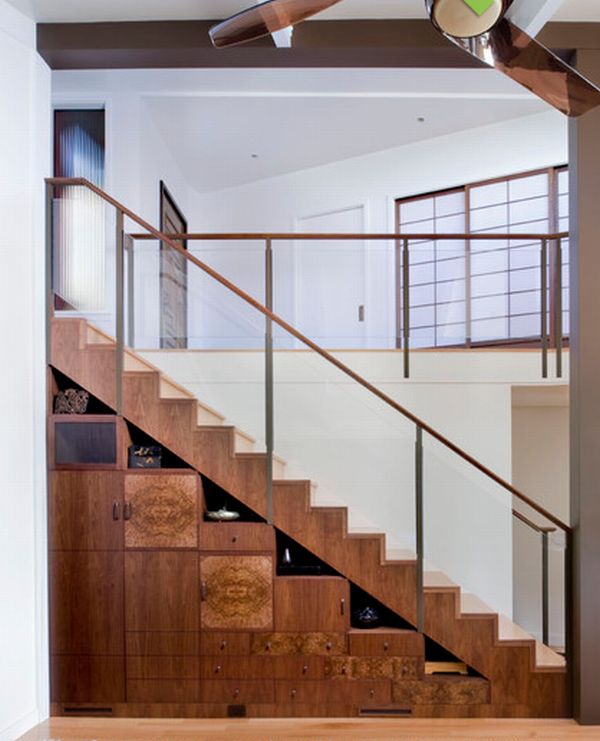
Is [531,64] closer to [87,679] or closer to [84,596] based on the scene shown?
[84,596]

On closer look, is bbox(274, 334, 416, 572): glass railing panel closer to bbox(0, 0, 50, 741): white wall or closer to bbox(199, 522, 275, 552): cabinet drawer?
bbox(199, 522, 275, 552): cabinet drawer

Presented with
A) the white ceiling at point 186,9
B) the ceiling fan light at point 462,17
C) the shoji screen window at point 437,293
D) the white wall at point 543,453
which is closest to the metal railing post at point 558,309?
the shoji screen window at point 437,293

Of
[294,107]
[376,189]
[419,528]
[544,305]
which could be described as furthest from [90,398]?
[376,189]

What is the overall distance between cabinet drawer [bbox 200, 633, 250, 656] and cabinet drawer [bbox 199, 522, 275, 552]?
1.50 feet

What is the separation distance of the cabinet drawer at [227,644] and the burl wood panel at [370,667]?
452 millimetres

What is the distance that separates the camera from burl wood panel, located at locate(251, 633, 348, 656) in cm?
367

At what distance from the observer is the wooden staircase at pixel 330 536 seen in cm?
364

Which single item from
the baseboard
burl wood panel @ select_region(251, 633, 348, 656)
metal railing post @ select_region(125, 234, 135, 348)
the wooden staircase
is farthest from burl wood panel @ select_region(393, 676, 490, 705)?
metal railing post @ select_region(125, 234, 135, 348)

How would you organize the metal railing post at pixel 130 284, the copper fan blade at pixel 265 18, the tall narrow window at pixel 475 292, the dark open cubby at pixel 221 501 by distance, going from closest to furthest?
the copper fan blade at pixel 265 18 → the dark open cubby at pixel 221 501 → the metal railing post at pixel 130 284 → the tall narrow window at pixel 475 292

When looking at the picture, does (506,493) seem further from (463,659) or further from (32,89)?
(32,89)

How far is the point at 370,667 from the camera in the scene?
3664mm

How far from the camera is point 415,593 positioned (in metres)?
3.71

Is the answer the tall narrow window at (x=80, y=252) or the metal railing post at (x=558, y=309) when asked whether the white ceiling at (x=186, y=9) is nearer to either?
the tall narrow window at (x=80, y=252)

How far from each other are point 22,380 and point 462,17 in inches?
107
